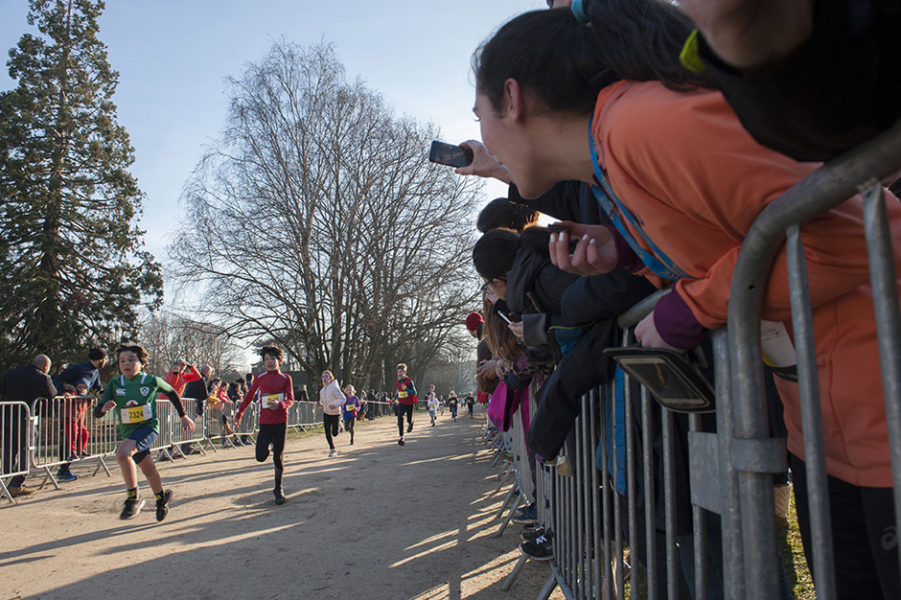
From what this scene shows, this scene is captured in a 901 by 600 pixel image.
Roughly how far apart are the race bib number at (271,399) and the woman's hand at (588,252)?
7.47m

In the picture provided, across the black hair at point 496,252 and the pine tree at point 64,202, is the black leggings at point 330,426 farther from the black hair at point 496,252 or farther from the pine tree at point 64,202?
the pine tree at point 64,202

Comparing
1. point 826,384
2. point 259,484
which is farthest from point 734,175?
point 259,484

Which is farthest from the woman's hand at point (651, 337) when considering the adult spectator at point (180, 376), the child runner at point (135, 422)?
the adult spectator at point (180, 376)

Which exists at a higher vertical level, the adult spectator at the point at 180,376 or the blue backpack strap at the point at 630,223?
the blue backpack strap at the point at 630,223

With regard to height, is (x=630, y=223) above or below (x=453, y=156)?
below

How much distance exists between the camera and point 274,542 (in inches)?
210

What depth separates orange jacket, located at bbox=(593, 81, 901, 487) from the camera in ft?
3.08

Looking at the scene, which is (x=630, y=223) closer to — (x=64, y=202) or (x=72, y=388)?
(x=72, y=388)

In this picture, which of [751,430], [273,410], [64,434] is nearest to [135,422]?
[273,410]

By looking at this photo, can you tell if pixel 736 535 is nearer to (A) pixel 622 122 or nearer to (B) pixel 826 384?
(B) pixel 826 384

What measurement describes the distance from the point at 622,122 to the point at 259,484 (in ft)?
29.7

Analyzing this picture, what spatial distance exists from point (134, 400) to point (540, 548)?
5.58m

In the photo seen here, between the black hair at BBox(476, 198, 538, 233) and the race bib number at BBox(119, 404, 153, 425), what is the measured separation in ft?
17.6

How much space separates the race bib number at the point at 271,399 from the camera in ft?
27.7
